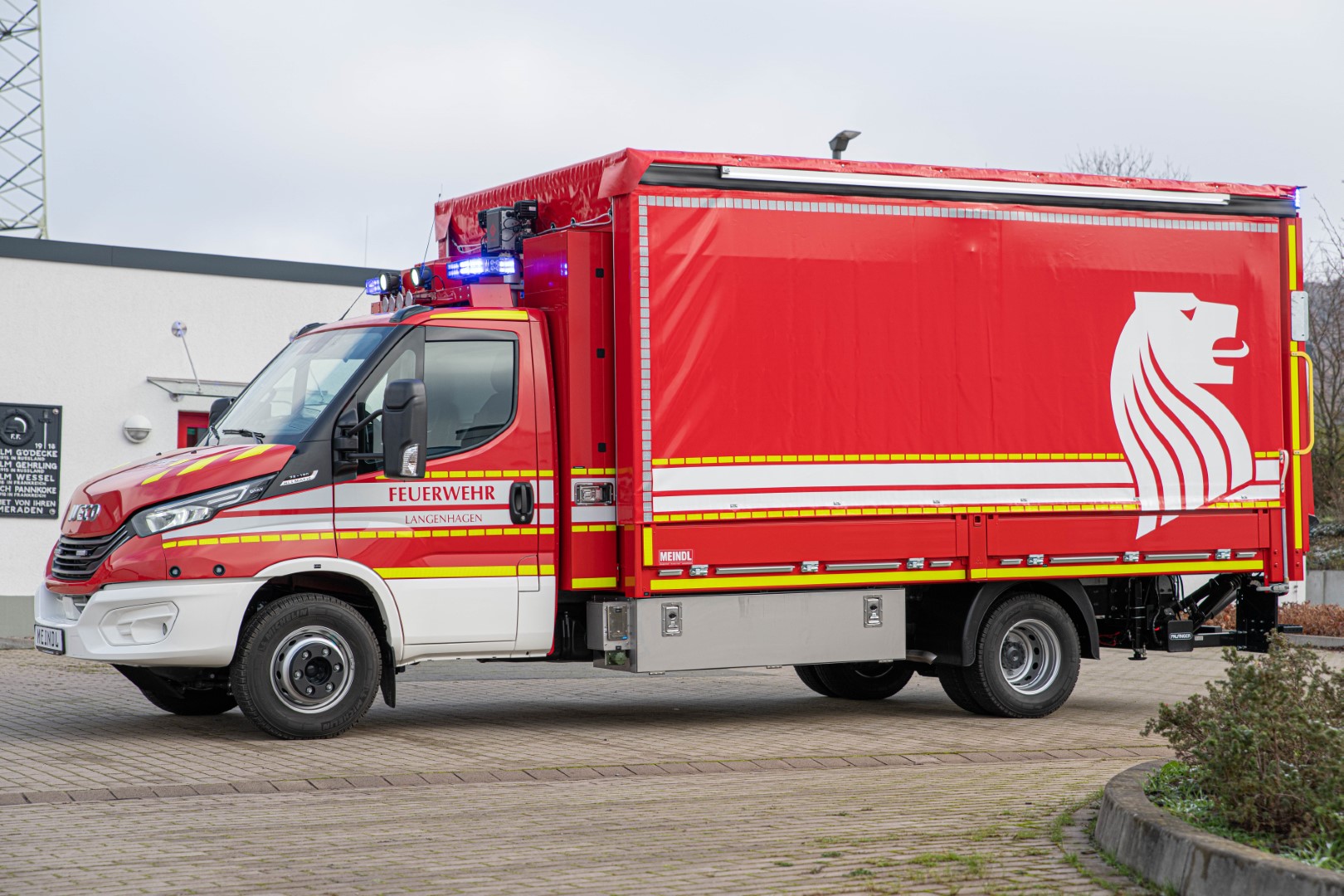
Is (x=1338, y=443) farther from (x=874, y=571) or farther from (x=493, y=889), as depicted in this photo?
(x=493, y=889)

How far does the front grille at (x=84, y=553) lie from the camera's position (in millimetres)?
9812

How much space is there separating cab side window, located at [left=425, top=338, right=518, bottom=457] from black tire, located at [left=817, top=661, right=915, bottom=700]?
429cm

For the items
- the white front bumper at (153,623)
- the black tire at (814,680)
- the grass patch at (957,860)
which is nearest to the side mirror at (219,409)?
the white front bumper at (153,623)

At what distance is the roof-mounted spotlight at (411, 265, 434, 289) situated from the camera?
37.6 feet

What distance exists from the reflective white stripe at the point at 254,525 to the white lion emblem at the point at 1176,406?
225 inches

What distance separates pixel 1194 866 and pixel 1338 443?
27035 millimetres

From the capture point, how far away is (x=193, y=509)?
32.1ft

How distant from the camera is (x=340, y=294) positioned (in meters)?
21.5

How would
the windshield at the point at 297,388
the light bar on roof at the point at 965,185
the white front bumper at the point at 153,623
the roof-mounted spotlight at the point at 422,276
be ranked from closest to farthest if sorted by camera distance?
1. the white front bumper at the point at 153,623
2. the windshield at the point at 297,388
3. the light bar on roof at the point at 965,185
4. the roof-mounted spotlight at the point at 422,276

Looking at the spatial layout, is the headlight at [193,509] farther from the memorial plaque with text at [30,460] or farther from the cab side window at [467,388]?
the memorial plaque with text at [30,460]

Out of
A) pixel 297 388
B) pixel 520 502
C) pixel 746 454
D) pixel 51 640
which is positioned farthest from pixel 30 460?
pixel 746 454

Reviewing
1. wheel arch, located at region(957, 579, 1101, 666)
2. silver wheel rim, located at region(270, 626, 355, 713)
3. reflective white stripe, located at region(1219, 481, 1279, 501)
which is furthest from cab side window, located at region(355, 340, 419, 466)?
reflective white stripe, located at region(1219, 481, 1279, 501)

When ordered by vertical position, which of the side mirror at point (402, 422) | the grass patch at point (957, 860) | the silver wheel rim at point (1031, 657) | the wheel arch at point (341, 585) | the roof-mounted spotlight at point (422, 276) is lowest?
the grass patch at point (957, 860)

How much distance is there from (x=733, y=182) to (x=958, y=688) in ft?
13.3
